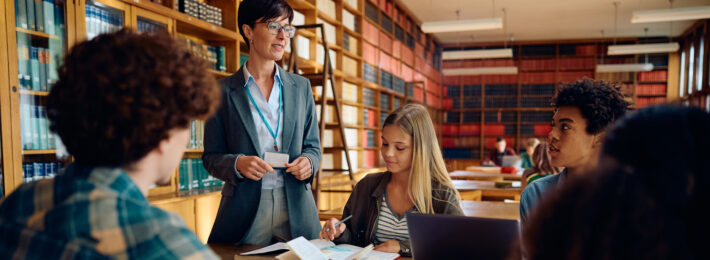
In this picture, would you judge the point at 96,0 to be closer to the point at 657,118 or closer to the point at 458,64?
the point at 657,118

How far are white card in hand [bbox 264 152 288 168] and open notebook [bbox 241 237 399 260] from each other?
287 mm

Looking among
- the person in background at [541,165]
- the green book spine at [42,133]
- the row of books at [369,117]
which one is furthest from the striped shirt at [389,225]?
the row of books at [369,117]

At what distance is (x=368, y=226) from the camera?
1.71 m

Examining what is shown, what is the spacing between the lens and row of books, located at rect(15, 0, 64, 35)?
219 centimetres

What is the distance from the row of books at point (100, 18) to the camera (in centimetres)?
252

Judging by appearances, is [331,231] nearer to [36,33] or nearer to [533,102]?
[36,33]

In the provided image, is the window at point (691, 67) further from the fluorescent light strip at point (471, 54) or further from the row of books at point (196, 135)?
the row of books at point (196, 135)

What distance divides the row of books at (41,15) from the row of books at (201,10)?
86cm

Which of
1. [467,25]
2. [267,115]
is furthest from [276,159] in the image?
[467,25]

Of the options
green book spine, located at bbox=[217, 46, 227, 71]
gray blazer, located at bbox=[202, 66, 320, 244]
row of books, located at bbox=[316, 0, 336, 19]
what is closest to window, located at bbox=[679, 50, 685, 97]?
row of books, located at bbox=[316, 0, 336, 19]

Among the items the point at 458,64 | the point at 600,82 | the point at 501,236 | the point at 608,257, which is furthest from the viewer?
the point at 458,64

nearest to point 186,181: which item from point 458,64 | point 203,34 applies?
point 203,34

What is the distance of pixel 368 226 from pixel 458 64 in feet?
31.6

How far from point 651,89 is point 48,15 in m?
10.9
